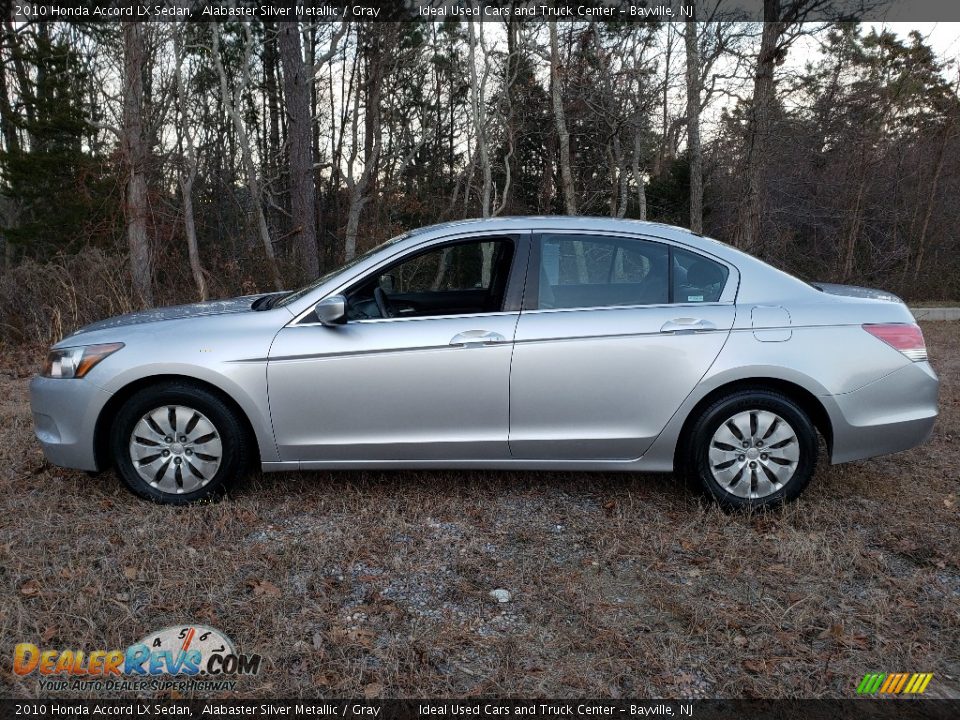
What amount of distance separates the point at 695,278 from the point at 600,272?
1.71 feet

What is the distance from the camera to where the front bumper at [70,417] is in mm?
3857

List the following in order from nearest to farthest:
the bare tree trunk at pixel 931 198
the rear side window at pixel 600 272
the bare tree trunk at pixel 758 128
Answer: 1. the rear side window at pixel 600 272
2. the bare tree trunk at pixel 758 128
3. the bare tree trunk at pixel 931 198

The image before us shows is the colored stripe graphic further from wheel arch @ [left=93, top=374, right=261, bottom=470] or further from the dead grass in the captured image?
wheel arch @ [left=93, top=374, right=261, bottom=470]

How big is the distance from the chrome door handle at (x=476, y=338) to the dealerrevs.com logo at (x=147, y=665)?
180 cm

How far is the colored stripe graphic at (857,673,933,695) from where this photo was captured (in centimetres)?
247

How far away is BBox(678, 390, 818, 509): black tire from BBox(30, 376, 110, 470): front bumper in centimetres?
324

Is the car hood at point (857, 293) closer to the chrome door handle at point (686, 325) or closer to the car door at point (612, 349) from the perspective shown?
the car door at point (612, 349)

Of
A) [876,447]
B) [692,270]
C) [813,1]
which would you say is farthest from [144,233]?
[813,1]

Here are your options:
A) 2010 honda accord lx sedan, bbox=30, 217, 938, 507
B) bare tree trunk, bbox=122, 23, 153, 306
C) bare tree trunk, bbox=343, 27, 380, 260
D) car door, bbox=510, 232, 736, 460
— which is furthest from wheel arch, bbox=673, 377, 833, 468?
bare tree trunk, bbox=343, 27, 380, 260

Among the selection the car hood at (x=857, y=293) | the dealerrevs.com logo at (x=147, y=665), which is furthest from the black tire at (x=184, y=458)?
the car hood at (x=857, y=293)

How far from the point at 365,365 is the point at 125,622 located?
63.6 inches

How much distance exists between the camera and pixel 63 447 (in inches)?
155

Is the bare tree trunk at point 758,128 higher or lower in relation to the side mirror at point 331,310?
higher

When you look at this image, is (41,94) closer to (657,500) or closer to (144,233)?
(144,233)
